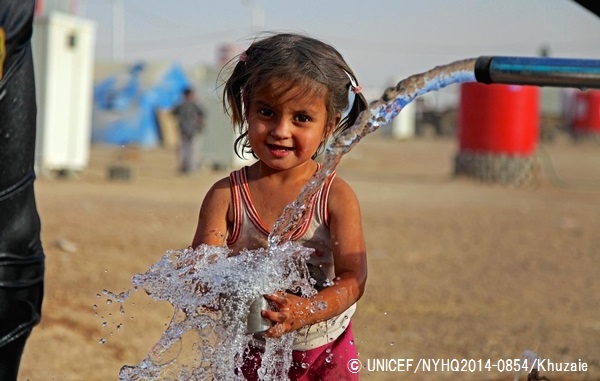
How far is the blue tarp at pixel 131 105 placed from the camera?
26.2 m

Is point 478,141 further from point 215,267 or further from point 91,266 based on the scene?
point 215,267

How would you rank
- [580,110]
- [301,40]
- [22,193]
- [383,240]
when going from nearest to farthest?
[301,40] → [22,193] → [383,240] → [580,110]

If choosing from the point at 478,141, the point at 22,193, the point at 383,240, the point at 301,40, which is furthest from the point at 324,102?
the point at 478,141

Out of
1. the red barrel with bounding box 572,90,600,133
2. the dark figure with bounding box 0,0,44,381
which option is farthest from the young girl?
the red barrel with bounding box 572,90,600,133

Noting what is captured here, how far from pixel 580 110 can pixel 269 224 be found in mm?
38476

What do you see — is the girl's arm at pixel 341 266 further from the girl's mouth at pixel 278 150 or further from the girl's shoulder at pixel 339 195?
the girl's mouth at pixel 278 150

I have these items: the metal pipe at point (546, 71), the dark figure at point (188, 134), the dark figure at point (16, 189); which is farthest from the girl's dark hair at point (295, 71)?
the dark figure at point (188, 134)

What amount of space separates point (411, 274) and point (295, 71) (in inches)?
193

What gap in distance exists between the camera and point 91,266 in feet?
21.6

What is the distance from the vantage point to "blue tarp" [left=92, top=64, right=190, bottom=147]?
26.2 m

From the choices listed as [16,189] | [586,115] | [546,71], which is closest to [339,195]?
[546,71]

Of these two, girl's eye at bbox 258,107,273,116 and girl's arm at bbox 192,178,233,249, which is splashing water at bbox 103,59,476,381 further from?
girl's eye at bbox 258,107,273,116

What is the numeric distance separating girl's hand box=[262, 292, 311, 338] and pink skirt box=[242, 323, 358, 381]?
325 mm

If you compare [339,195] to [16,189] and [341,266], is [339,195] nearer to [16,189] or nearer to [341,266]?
[341,266]
